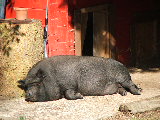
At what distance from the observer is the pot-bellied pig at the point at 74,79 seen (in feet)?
25.2

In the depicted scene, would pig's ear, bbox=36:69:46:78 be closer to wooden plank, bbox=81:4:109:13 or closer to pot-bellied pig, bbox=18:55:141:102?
pot-bellied pig, bbox=18:55:141:102

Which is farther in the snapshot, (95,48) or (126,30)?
(126,30)

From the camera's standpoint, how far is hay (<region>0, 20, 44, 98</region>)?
314 inches

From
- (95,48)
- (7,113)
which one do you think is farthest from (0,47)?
(95,48)

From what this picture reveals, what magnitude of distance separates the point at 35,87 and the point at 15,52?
0.92m

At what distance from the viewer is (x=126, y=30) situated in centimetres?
1325

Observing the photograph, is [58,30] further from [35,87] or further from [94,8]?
[35,87]

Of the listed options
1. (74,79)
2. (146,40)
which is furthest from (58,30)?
(146,40)

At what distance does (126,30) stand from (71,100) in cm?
604

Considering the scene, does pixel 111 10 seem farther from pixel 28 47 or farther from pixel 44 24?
pixel 28 47

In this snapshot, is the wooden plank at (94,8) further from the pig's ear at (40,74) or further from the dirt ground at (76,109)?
the pig's ear at (40,74)

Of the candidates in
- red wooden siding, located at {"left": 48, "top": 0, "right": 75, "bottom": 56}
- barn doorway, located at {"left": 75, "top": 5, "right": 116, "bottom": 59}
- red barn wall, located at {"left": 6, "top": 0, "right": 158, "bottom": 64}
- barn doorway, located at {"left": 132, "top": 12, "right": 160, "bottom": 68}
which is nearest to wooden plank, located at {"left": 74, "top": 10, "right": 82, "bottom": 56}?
red barn wall, located at {"left": 6, "top": 0, "right": 158, "bottom": 64}

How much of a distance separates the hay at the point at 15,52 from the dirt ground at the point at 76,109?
36 centimetres

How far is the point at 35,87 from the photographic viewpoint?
25.1 ft
